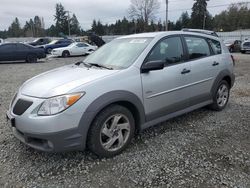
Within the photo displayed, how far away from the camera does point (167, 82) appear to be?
3.78m

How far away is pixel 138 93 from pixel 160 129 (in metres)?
1.10

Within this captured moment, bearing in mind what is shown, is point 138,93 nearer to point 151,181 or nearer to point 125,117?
point 125,117

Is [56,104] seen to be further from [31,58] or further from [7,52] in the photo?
[31,58]

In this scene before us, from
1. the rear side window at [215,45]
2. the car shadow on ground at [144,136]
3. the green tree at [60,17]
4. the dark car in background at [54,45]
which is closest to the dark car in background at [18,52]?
the dark car in background at [54,45]

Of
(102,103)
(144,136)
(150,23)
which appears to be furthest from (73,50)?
(150,23)

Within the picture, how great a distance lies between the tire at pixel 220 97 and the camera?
16.3 feet

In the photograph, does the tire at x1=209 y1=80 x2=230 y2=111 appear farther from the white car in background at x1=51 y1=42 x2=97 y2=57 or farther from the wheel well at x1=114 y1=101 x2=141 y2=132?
the white car in background at x1=51 y1=42 x2=97 y2=57

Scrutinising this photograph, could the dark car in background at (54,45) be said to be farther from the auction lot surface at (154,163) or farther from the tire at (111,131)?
the tire at (111,131)

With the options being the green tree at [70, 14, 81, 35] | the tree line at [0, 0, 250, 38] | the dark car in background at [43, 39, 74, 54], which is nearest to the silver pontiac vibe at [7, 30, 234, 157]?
the dark car in background at [43, 39, 74, 54]

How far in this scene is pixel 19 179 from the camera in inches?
114

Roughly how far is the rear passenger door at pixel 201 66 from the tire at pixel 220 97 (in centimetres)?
30

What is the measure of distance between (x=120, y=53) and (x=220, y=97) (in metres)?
2.49

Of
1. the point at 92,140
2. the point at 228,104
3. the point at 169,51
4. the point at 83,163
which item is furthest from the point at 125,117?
the point at 228,104

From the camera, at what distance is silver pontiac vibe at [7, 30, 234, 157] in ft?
9.43
